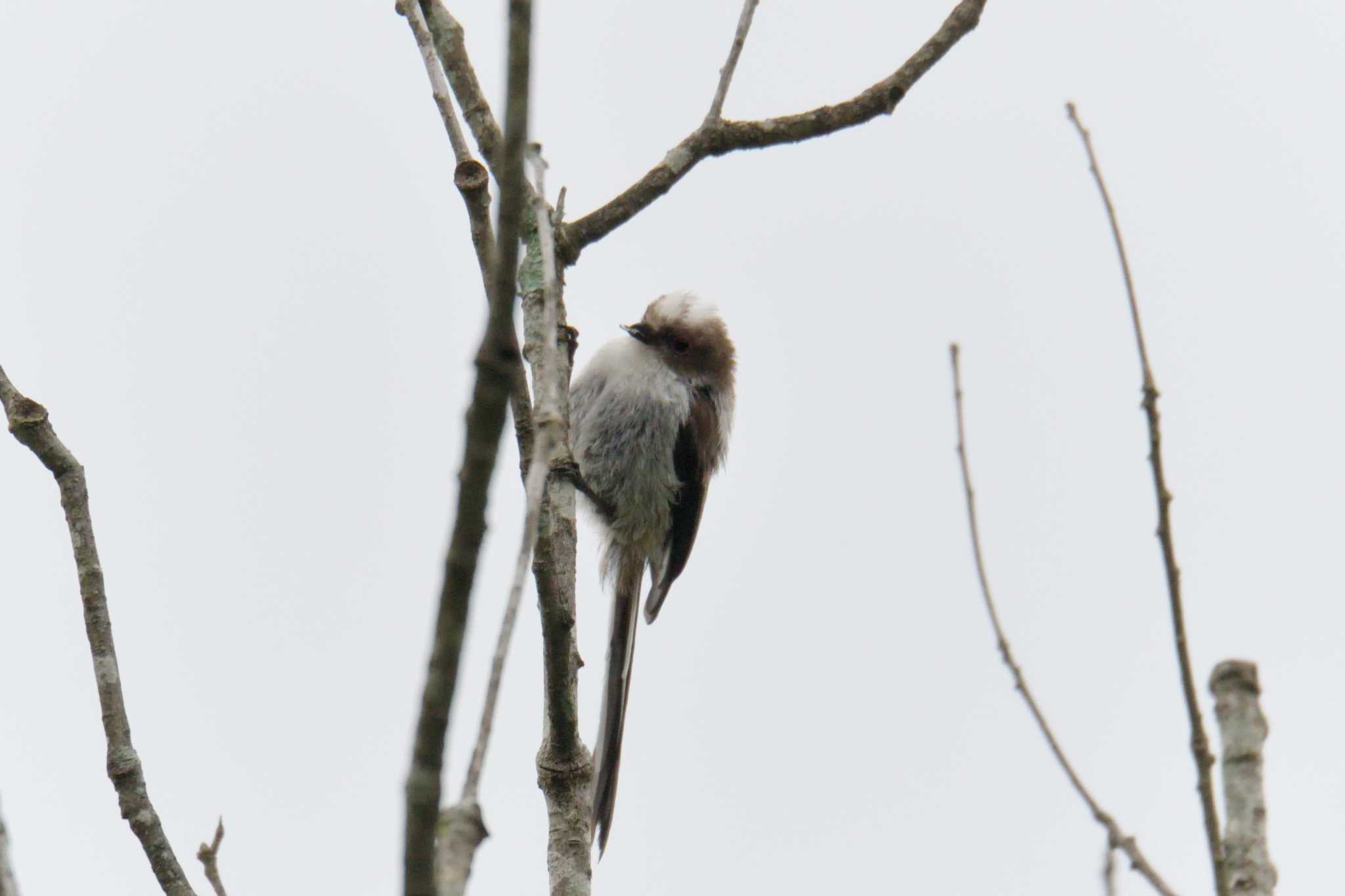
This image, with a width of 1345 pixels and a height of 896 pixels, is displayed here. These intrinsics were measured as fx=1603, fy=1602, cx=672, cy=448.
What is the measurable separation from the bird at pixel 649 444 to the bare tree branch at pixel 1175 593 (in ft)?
12.1

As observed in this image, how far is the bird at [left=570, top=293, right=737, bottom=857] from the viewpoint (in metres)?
6.15

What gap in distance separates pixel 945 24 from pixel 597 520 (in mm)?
2937

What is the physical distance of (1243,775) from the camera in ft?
6.43

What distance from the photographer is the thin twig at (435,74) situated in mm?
3297

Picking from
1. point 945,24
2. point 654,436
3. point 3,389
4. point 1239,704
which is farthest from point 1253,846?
point 654,436

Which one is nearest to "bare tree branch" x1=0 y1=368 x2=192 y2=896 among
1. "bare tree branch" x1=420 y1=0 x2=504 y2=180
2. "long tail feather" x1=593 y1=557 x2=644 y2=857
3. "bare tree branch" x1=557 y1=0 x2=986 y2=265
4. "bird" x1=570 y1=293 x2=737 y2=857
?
"bare tree branch" x1=420 y1=0 x2=504 y2=180

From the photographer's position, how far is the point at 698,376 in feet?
21.4

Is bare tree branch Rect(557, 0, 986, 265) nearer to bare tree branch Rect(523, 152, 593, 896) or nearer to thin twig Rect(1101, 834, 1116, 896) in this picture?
bare tree branch Rect(523, 152, 593, 896)

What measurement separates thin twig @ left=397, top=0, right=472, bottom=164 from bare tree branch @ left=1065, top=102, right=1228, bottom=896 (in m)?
1.38

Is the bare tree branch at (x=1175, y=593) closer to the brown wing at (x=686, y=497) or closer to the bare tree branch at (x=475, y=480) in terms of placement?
the bare tree branch at (x=475, y=480)

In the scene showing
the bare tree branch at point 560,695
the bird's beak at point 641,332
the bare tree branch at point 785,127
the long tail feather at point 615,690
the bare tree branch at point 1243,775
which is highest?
the bird's beak at point 641,332

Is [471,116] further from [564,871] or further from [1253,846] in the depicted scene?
[1253,846]

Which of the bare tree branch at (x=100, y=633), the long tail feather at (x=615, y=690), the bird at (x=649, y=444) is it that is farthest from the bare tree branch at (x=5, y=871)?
the bird at (x=649, y=444)

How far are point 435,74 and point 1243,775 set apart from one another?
229 centimetres
